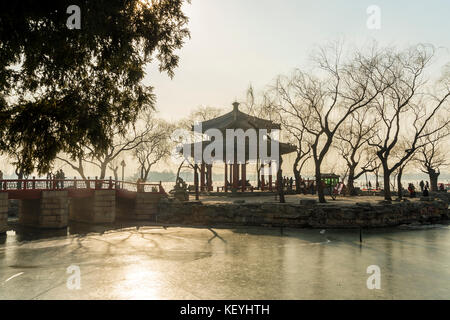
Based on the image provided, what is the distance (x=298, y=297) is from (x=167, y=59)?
7461 mm

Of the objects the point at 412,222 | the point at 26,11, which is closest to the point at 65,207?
the point at 26,11

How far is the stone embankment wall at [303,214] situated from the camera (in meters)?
20.0

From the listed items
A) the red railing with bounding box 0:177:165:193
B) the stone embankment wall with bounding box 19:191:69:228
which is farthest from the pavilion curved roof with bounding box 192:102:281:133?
the stone embankment wall with bounding box 19:191:69:228

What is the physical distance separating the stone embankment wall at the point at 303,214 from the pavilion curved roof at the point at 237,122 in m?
7.61

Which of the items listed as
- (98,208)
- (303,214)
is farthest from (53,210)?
(303,214)

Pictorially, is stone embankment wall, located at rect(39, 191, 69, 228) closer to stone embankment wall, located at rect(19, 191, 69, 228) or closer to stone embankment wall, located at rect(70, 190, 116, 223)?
stone embankment wall, located at rect(19, 191, 69, 228)

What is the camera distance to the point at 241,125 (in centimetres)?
2820

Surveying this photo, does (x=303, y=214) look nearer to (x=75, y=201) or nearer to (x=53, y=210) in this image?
(x=53, y=210)

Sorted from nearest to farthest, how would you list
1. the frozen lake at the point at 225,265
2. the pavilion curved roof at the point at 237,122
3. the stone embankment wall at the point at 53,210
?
the frozen lake at the point at 225,265, the stone embankment wall at the point at 53,210, the pavilion curved roof at the point at 237,122

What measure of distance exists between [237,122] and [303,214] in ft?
35.5

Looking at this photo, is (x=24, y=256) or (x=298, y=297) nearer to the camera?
(x=298, y=297)

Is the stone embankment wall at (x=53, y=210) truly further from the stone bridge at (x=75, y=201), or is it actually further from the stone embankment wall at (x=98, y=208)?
the stone embankment wall at (x=98, y=208)

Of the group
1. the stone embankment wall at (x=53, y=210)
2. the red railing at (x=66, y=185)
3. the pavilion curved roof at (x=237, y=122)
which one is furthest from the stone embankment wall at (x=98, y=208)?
the pavilion curved roof at (x=237, y=122)
